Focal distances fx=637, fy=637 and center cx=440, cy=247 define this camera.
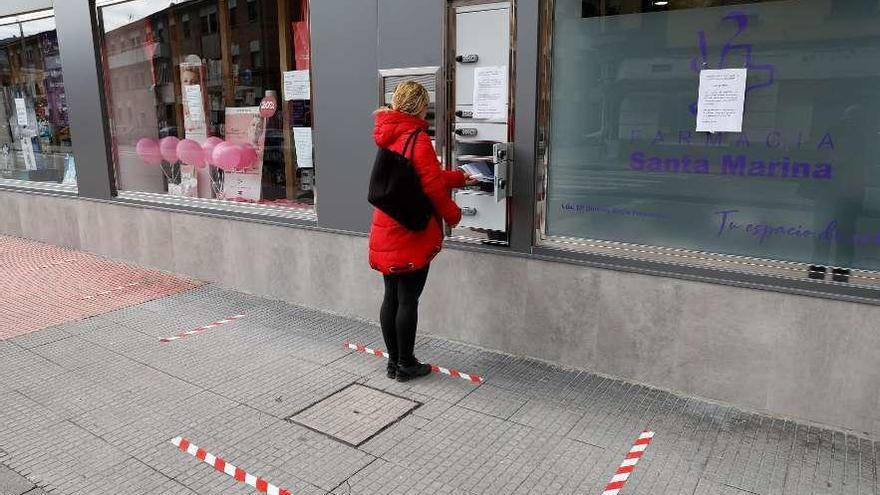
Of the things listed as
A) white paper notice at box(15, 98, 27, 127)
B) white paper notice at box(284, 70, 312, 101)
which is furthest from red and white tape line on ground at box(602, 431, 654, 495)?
white paper notice at box(15, 98, 27, 127)

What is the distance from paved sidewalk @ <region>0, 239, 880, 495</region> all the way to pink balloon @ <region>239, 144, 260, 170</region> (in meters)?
2.48

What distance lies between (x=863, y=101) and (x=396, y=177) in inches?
107

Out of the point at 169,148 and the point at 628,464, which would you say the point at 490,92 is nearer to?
the point at 628,464

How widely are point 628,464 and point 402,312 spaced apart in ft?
5.60

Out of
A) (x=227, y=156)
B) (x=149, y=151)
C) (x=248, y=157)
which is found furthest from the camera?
(x=149, y=151)

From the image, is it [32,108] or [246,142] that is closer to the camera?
[246,142]

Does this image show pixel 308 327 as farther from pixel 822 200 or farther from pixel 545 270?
pixel 822 200

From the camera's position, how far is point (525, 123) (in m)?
4.55

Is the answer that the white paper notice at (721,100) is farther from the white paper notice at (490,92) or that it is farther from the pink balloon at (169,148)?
the pink balloon at (169,148)

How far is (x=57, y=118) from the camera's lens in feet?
29.4

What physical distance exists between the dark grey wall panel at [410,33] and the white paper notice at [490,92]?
0.39 meters

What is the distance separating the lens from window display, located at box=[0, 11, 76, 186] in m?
8.57

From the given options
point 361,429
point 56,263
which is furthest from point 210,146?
point 361,429

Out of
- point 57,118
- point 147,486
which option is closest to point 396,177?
point 147,486
